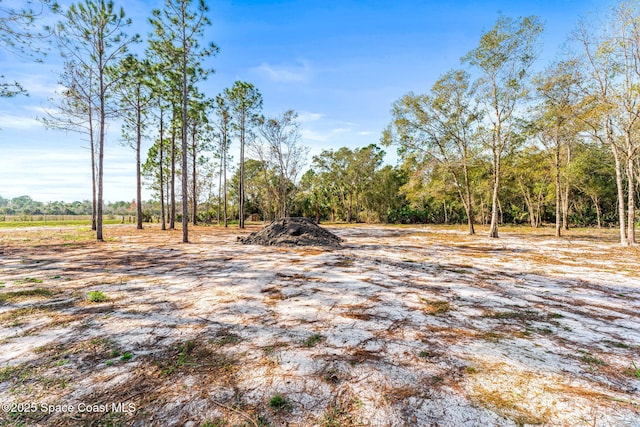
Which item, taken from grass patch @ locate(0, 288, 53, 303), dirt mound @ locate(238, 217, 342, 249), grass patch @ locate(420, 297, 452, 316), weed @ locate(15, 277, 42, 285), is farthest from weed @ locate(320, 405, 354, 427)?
dirt mound @ locate(238, 217, 342, 249)

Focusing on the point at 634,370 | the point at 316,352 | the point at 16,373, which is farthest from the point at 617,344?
the point at 16,373

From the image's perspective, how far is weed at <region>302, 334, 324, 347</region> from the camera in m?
2.62

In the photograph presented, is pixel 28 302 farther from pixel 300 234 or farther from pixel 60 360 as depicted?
pixel 300 234

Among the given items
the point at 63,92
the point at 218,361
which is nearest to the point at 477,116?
the point at 218,361

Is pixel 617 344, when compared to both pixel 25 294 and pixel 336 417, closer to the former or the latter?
pixel 336 417

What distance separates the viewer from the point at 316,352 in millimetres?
2463

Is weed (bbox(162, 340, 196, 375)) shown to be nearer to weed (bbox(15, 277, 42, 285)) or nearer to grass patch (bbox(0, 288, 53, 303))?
grass patch (bbox(0, 288, 53, 303))

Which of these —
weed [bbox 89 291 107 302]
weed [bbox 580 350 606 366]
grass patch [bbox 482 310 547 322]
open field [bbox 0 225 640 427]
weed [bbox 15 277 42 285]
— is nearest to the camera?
open field [bbox 0 225 640 427]

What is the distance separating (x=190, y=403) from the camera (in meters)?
1.76

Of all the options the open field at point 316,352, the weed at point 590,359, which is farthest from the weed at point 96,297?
the weed at point 590,359

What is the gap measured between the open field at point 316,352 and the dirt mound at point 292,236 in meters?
5.86

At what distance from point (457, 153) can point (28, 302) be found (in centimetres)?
1919

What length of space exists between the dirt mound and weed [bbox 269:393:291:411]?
8.83 metres

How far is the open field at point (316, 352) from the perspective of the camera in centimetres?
171
